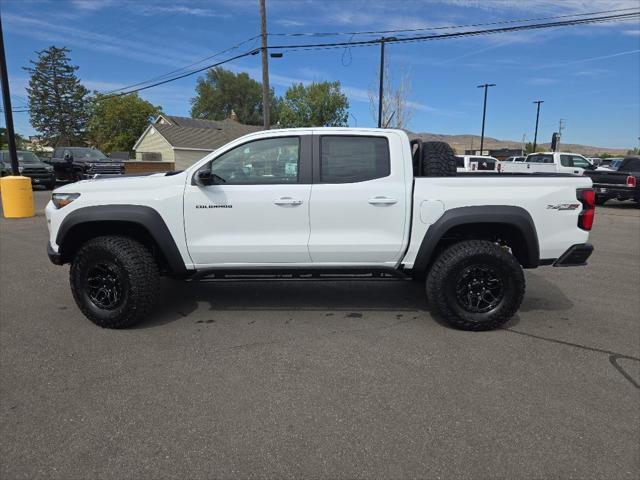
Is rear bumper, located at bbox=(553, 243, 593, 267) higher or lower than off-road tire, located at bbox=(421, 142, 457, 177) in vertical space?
lower

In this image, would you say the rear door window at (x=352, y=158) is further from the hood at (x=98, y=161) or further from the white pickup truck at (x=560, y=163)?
the hood at (x=98, y=161)

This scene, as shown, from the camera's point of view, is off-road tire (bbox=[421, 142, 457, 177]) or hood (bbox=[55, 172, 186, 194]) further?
off-road tire (bbox=[421, 142, 457, 177])

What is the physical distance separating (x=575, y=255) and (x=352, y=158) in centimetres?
224

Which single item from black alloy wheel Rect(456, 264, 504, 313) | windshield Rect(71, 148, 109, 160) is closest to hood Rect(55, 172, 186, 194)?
black alloy wheel Rect(456, 264, 504, 313)

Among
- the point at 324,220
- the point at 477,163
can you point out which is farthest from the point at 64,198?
the point at 477,163

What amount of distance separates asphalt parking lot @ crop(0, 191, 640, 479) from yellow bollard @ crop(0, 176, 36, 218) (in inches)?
285

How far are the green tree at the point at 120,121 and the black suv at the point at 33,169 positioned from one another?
42.5 m

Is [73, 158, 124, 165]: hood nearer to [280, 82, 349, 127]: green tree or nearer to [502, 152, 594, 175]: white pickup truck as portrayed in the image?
[502, 152, 594, 175]: white pickup truck

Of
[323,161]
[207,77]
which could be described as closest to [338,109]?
[207,77]

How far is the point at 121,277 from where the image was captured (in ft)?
13.5

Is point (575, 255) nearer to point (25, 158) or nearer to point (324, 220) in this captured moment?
point (324, 220)

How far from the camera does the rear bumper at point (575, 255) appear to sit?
13.5 feet

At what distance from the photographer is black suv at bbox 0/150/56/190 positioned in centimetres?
1886

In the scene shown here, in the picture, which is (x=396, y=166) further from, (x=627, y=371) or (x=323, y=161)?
(x=627, y=371)
